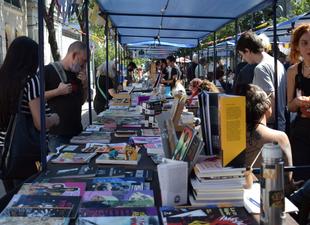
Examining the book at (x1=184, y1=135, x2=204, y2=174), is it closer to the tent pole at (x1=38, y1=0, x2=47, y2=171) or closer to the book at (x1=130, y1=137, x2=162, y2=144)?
the tent pole at (x1=38, y1=0, x2=47, y2=171)

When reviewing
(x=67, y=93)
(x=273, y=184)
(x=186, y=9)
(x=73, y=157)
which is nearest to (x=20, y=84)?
(x=73, y=157)

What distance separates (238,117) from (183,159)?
32 centimetres

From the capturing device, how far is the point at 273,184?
148cm

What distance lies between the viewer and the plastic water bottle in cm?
147

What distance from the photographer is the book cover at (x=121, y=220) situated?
60.7 inches

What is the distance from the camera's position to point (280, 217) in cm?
148

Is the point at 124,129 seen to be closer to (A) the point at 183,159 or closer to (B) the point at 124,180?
(B) the point at 124,180

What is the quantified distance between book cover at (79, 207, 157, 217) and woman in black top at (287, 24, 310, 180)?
1.82 m

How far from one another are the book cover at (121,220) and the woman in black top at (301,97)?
1.88 meters

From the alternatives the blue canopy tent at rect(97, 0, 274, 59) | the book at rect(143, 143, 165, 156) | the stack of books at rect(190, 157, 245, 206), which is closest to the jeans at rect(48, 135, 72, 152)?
A: the book at rect(143, 143, 165, 156)

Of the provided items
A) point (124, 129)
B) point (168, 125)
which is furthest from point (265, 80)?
point (168, 125)

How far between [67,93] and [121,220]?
87.8 inches

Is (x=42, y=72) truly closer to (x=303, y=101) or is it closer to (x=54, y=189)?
(x=54, y=189)

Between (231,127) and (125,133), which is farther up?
(231,127)
